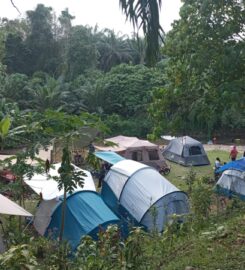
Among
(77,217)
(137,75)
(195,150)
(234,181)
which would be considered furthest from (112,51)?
(77,217)

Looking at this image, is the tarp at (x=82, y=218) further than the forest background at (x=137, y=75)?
No

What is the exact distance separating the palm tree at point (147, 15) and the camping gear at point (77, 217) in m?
5.15

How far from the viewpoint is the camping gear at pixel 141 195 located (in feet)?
27.2

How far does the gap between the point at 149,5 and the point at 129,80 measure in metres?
22.2

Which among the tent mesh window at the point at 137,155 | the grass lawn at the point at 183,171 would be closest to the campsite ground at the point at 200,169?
the grass lawn at the point at 183,171

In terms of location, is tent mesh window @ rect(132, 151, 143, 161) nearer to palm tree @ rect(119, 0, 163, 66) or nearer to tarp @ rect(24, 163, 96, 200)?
tarp @ rect(24, 163, 96, 200)

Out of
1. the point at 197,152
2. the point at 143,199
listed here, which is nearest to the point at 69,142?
the point at 143,199

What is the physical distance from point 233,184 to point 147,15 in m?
8.59

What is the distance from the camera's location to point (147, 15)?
7.96 feet

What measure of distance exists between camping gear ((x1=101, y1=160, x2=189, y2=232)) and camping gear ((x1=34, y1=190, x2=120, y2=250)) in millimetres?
756

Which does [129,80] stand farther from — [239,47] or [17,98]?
[239,47]

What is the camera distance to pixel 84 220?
24.6 feet

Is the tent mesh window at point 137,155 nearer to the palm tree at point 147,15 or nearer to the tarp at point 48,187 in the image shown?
the tarp at point 48,187

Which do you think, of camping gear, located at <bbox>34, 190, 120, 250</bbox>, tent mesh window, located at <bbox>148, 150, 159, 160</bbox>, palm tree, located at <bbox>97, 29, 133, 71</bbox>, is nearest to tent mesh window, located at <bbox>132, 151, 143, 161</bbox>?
tent mesh window, located at <bbox>148, 150, 159, 160</bbox>
